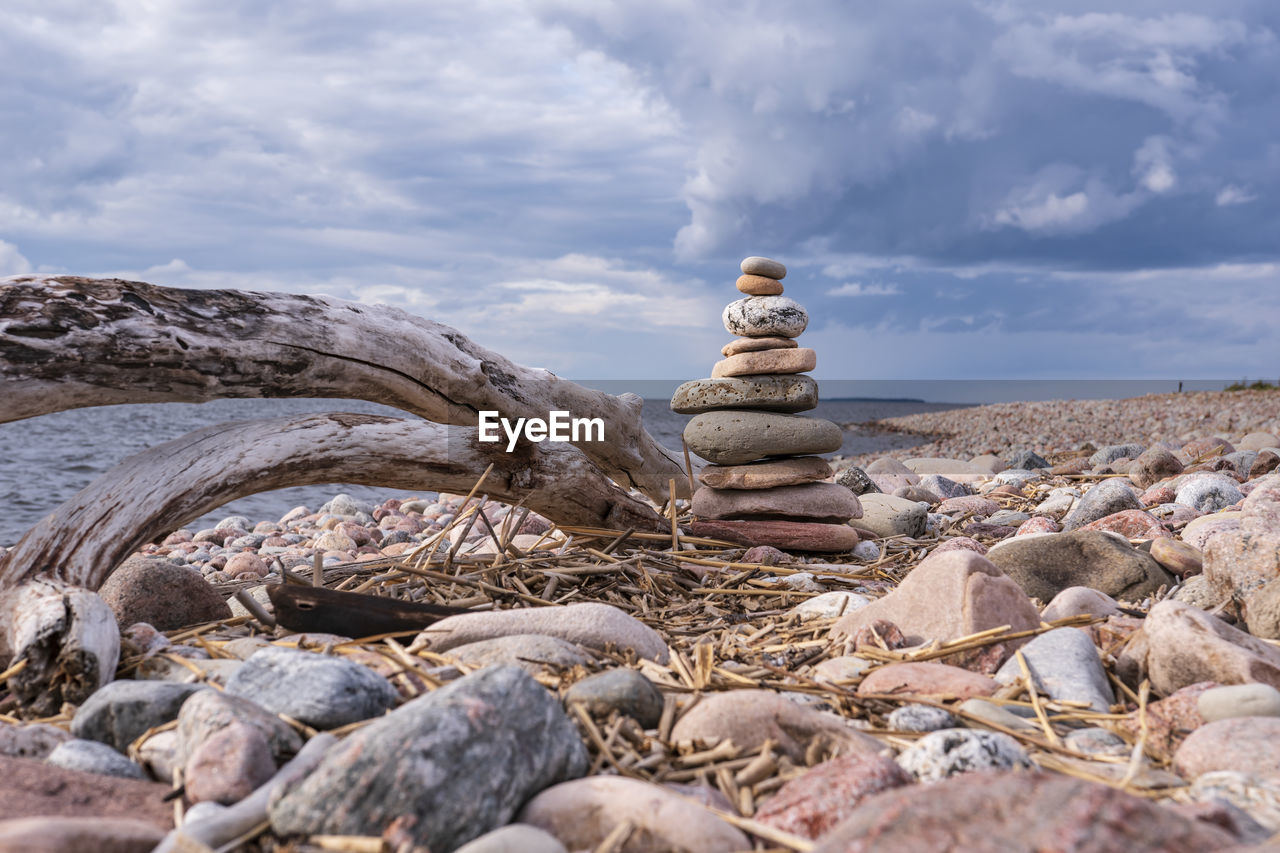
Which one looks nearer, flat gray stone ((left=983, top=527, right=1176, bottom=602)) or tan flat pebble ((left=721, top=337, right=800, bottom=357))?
flat gray stone ((left=983, top=527, right=1176, bottom=602))

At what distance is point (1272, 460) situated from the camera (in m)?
8.21

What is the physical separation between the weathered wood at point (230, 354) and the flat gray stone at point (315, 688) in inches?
96.4

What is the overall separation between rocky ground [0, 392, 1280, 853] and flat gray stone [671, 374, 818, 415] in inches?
61.3

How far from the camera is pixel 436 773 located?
1.96m

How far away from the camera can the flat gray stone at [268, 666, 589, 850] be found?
1924 mm

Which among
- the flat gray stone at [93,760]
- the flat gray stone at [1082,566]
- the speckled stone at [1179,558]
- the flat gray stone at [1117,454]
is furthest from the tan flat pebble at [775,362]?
the flat gray stone at [1117,454]

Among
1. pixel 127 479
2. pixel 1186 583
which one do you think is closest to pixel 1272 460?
pixel 1186 583

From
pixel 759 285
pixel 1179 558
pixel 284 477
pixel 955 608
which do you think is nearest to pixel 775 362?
pixel 759 285

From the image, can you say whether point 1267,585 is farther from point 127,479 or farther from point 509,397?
point 127,479

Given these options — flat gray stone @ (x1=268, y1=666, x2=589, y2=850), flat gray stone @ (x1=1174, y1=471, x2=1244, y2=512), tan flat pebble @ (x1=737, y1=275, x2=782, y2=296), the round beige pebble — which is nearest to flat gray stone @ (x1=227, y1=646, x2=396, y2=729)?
flat gray stone @ (x1=268, y1=666, x2=589, y2=850)

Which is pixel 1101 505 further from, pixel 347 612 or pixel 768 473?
pixel 347 612

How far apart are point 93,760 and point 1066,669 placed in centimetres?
305

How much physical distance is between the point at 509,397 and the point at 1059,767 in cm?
428

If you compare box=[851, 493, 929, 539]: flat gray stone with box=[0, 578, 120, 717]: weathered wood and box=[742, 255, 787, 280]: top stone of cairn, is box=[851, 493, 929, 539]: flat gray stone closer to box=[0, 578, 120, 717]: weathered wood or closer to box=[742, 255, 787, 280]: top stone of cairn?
box=[742, 255, 787, 280]: top stone of cairn
